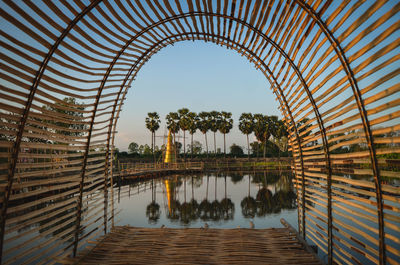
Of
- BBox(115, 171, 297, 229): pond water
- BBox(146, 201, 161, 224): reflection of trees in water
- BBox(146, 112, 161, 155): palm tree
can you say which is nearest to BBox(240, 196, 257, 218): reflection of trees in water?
BBox(115, 171, 297, 229): pond water

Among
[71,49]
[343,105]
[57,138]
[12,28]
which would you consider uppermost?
[71,49]

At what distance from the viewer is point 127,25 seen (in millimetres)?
2920

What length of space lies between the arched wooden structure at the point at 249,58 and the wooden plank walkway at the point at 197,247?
0.95 ft

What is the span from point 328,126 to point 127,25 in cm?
259

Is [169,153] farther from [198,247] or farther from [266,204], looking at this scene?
[198,247]

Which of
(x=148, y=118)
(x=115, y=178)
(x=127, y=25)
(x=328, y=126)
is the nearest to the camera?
(x=328, y=126)

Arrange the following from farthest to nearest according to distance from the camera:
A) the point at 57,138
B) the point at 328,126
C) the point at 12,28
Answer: the point at 57,138
the point at 328,126
the point at 12,28

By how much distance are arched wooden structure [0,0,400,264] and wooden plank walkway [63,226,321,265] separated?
0.29 metres

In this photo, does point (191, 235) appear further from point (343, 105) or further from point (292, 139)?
point (343, 105)

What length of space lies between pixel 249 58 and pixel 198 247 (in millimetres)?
2655

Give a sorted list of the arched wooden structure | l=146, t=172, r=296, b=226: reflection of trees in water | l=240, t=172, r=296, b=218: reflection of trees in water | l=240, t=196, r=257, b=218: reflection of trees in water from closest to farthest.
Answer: the arched wooden structure
l=146, t=172, r=296, b=226: reflection of trees in water
l=240, t=196, r=257, b=218: reflection of trees in water
l=240, t=172, r=296, b=218: reflection of trees in water

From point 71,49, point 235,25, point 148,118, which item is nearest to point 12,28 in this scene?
point 71,49

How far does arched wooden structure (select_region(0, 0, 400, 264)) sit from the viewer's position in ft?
5.06

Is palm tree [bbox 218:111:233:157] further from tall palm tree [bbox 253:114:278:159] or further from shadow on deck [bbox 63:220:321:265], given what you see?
shadow on deck [bbox 63:220:321:265]
